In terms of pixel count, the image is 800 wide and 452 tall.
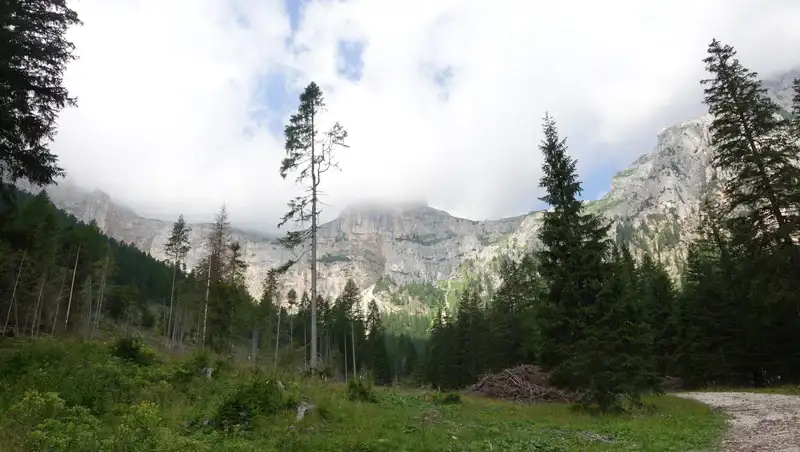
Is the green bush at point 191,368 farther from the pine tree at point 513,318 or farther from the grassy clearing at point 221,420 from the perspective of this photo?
the pine tree at point 513,318

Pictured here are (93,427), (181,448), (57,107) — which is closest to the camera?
(181,448)

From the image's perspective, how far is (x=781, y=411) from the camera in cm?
1630

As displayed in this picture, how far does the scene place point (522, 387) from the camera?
2677 cm

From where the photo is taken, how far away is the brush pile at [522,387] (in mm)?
25312

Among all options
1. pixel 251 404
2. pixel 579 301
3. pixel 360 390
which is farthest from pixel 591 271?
pixel 251 404

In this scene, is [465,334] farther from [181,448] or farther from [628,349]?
[181,448]

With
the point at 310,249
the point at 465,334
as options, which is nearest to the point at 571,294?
the point at 310,249

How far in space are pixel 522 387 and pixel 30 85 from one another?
27.2 metres

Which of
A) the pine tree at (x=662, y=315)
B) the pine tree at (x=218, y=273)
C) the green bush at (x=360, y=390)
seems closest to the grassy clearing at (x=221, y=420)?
the green bush at (x=360, y=390)

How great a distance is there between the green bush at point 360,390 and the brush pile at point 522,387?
37.7ft

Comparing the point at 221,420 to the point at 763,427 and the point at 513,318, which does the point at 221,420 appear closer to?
the point at 763,427

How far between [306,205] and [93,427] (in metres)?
19.0

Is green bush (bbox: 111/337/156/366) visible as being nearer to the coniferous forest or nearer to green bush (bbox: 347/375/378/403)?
the coniferous forest

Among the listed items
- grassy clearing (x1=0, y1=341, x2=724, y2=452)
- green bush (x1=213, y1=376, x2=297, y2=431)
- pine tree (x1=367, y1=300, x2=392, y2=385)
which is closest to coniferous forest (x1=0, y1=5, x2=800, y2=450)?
grassy clearing (x1=0, y1=341, x2=724, y2=452)
